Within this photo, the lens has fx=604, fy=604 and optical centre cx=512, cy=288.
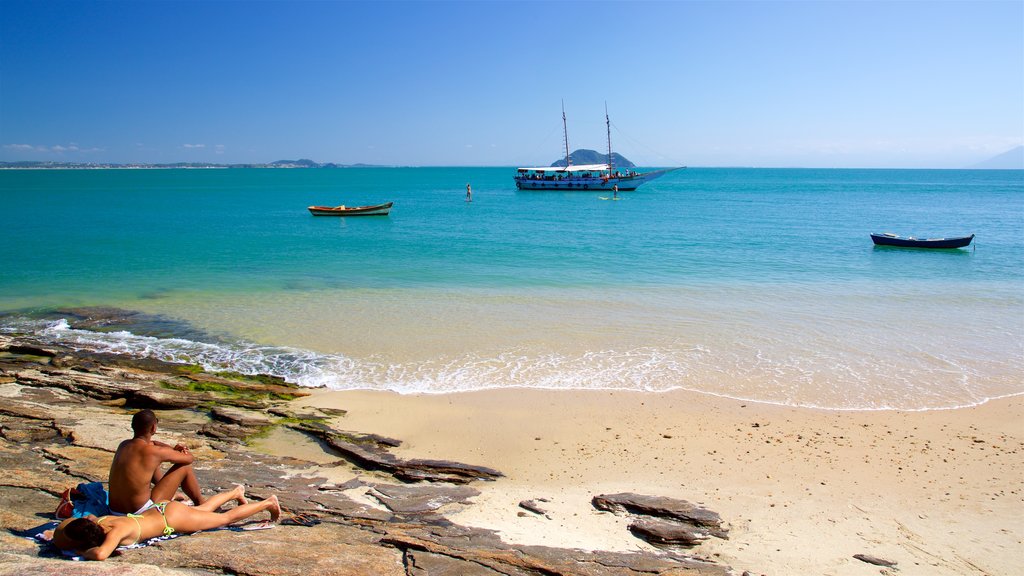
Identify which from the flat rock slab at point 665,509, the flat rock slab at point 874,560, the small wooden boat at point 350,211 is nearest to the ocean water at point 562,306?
the flat rock slab at point 665,509

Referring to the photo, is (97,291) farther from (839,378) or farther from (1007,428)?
(1007,428)

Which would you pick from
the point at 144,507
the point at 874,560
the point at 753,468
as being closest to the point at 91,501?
the point at 144,507

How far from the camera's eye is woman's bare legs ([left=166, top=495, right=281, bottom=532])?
5324mm

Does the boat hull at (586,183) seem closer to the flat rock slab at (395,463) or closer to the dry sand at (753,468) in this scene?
the dry sand at (753,468)

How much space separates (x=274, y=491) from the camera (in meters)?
6.93

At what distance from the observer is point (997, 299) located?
2008cm

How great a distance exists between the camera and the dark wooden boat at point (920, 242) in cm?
3028

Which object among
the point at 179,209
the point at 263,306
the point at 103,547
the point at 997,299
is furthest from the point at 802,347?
the point at 179,209

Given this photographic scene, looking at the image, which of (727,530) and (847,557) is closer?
(847,557)

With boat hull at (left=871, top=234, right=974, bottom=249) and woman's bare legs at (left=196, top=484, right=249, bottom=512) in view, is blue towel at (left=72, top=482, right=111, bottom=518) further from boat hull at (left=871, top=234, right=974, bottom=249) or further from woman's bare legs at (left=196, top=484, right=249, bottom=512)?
boat hull at (left=871, top=234, right=974, bottom=249)

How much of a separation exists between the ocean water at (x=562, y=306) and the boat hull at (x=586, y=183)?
43.5 meters

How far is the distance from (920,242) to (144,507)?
35.7 metres

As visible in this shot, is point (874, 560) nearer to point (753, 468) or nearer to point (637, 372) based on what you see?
point (753, 468)

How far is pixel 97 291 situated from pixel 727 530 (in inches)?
874
